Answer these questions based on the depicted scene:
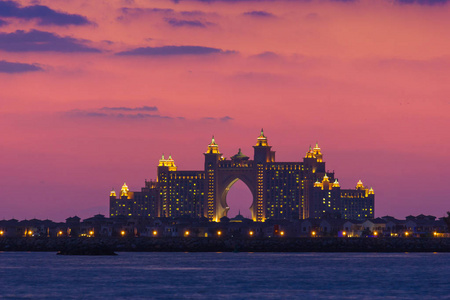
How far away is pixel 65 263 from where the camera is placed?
138 m

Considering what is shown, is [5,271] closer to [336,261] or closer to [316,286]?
[316,286]

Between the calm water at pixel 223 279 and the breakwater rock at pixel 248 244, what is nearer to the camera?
the calm water at pixel 223 279

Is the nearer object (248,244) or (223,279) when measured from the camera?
(223,279)

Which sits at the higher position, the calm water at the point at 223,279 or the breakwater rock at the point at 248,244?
the breakwater rock at the point at 248,244

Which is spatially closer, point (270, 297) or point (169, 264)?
point (270, 297)

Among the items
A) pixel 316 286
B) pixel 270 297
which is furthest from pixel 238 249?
pixel 270 297

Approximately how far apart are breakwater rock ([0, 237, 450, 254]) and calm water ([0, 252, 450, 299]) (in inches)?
1494

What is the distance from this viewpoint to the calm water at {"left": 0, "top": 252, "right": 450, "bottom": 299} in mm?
91125

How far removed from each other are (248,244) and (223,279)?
3064 inches

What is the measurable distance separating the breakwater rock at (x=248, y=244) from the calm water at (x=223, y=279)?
37.9 meters

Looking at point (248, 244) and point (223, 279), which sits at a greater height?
point (248, 244)

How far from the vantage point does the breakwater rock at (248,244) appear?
183 m

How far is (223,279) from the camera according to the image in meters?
108

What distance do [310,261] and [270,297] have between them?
61.5 meters
